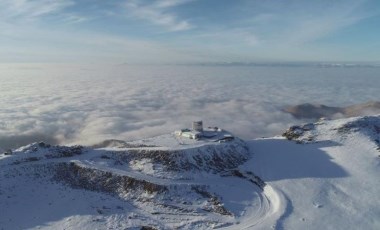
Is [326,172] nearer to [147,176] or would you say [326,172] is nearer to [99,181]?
[147,176]

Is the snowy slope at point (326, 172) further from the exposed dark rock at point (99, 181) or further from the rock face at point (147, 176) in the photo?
the exposed dark rock at point (99, 181)

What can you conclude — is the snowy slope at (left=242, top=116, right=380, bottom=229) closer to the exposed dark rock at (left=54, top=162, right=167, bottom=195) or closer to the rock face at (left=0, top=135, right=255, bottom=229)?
the rock face at (left=0, top=135, right=255, bottom=229)

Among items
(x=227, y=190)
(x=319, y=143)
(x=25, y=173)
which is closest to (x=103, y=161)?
(x=25, y=173)

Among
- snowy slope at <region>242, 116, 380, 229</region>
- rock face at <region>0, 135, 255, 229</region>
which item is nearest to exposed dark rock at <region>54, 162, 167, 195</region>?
rock face at <region>0, 135, 255, 229</region>

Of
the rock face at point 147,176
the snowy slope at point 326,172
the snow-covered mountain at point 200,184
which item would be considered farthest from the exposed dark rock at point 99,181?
the snowy slope at point 326,172

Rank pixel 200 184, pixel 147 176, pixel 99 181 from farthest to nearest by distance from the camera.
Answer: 1. pixel 99 181
2. pixel 147 176
3. pixel 200 184

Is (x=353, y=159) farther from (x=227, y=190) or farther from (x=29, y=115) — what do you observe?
(x=29, y=115)

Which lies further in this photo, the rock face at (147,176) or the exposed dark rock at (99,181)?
the exposed dark rock at (99,181)

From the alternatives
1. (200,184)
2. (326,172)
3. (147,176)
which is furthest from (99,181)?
(326,172)
